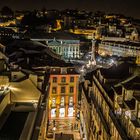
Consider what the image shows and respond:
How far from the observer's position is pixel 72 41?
103438 millimetres

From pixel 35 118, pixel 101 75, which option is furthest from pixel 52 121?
pixel 35 118

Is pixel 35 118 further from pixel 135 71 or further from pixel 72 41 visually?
pixel 72 41

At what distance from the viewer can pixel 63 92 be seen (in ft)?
173

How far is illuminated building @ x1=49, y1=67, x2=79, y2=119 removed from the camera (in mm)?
52031

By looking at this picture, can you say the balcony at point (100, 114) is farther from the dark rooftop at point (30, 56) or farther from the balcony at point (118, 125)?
the dark rooftop at point (30, 56)

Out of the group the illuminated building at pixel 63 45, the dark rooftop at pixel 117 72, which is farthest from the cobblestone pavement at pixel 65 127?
the illuminated building at pixel 63 45

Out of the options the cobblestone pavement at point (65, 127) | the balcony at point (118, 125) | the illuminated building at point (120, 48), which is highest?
the balcony at point (118, 125)

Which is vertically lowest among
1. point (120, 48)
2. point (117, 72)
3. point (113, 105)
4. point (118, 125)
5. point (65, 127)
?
point (120, 48)

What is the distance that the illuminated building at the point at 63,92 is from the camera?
5203cm

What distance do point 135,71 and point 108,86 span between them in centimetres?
278

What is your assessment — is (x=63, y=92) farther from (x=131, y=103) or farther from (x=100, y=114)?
(x=131, y=103)

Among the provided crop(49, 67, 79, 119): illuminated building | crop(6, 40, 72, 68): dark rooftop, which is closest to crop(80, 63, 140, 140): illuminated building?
crop(49, 67, 79, 119): illuminated building

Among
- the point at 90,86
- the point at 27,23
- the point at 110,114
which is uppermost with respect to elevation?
the point at 110,114

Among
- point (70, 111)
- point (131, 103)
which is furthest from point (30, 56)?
point (131, 103)
